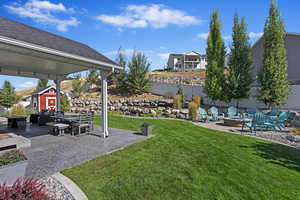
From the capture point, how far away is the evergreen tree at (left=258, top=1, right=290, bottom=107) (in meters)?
10.8

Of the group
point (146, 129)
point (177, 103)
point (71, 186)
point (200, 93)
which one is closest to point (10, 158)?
point (71, 186)

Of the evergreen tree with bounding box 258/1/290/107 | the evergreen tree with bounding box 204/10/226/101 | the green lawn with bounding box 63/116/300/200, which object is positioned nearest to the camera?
the green lawn with bounding box 63/116/300/200

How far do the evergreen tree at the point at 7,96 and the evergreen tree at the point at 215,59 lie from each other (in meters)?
26.8

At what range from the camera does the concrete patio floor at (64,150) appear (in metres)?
3.54

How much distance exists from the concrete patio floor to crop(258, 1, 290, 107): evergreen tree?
10443mm

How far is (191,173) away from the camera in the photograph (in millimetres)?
3396

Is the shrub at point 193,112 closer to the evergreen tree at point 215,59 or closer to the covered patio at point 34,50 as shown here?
the evergreen tree at point 215,59

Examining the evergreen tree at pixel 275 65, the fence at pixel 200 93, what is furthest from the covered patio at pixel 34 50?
the fence at pixel 200 93

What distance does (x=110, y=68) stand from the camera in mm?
6086

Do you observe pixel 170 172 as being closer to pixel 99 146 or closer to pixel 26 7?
pixel 99 146

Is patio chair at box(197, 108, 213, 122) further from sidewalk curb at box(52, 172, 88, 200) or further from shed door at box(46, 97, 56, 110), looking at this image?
shed door at box(46, 97, 56, 110)

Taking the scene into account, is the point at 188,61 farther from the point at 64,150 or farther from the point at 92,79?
the point at 64,150

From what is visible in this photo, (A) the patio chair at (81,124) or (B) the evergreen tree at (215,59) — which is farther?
(B) the evergreen tree at (215,59)

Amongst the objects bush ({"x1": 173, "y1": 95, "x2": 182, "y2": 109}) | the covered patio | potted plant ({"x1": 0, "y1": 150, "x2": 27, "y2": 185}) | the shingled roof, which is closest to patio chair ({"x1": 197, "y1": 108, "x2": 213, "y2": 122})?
bush ({"x1": 173, "y1": 95, "x2": 182, "y2": 109})
